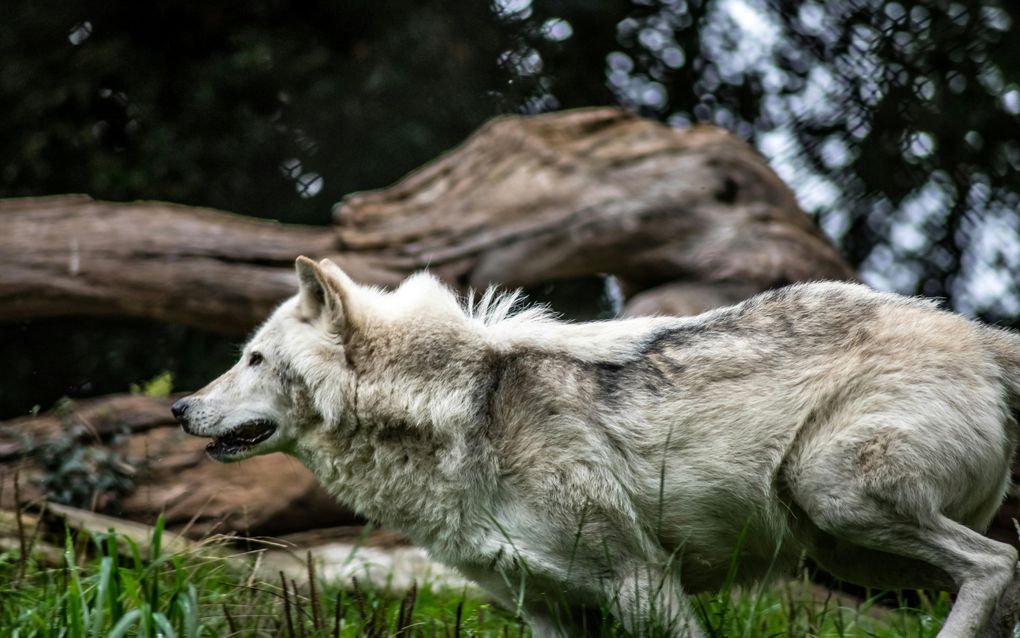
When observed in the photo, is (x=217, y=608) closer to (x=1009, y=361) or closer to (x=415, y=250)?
(x=1009, y=361)

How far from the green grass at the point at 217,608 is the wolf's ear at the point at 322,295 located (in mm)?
1051

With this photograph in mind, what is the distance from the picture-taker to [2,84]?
9.34m

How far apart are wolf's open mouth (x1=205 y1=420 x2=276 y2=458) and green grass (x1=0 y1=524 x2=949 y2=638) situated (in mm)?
438

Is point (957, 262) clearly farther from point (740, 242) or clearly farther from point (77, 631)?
point (77, 631)

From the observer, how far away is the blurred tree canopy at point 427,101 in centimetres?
942

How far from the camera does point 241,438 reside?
4.46 metres

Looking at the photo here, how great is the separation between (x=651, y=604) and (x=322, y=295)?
1.86 m

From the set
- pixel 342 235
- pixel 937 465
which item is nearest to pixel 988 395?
pixel 937 465

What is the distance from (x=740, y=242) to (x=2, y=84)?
662 cm

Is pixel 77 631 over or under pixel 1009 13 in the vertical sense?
under

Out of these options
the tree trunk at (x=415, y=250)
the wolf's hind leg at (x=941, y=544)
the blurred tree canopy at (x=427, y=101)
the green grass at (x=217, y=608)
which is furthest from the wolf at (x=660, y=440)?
the blurred tree canopy at (x=427, y=101)

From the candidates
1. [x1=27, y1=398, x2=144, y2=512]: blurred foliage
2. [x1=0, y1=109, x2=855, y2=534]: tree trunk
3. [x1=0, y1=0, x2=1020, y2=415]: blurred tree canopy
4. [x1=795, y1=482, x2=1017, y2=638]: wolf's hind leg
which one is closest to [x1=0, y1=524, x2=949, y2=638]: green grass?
[x1=795, y1=482, x2=1017, y2=638]: wolf's hind leg

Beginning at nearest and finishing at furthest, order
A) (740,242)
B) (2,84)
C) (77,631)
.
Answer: (77,631) → (740,242) → (2,84)

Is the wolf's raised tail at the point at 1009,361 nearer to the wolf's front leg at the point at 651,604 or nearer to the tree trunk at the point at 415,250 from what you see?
the wolf's front leg at the point at 651,604
